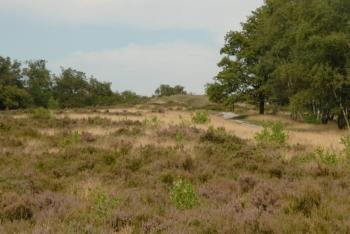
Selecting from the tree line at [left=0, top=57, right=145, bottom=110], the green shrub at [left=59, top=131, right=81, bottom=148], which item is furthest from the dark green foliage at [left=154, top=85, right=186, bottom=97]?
the green shrub at [left=59, top=131, right=81, bottom=148]

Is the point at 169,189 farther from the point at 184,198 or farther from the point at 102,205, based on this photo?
the point at 102,205

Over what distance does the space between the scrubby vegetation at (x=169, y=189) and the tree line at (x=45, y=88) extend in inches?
2505

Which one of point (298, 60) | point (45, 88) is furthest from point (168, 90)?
point (298, 60)

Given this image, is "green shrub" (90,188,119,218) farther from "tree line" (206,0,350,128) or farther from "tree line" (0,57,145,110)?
"tree line" (0,57,145,110)

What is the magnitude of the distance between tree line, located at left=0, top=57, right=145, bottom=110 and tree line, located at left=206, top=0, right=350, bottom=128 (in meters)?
41.0

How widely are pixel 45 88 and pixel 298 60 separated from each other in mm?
71239

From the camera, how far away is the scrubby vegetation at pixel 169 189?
Result: 243 inches

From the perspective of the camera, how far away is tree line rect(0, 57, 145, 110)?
7544 centimetres

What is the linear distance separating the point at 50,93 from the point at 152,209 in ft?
281

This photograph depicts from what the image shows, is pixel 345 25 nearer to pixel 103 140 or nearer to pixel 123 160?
pixel 103 140

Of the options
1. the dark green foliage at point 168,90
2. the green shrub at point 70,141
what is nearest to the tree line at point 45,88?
the dark green foliage at point 168,90

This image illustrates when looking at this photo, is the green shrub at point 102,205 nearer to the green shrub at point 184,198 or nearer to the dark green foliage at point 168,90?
the green shrub at point 184,198

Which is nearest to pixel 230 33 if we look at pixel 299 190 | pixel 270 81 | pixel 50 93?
pixel 270 81

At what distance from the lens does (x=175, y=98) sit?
92.8 metres
